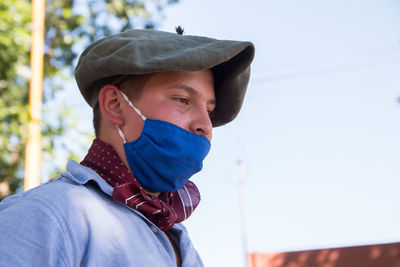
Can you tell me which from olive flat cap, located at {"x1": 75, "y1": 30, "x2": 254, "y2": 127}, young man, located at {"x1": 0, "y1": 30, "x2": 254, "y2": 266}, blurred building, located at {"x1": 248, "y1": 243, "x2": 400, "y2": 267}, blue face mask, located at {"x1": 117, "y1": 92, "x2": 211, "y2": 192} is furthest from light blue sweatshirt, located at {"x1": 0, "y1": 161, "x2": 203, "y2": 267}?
blurred building, located at {"x1": 248, "y1": 243, "x2": 400, "y2": 267}

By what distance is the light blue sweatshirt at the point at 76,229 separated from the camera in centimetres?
136

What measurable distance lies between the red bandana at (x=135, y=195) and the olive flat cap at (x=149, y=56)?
0.89 feet

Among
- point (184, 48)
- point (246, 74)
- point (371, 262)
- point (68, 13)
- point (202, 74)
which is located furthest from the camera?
point (68, 13)

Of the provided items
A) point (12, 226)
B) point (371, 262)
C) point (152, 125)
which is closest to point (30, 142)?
point (371, 262)

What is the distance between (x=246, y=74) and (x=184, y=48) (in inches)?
18.0

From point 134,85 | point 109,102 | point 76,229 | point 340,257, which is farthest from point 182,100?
point 340,257

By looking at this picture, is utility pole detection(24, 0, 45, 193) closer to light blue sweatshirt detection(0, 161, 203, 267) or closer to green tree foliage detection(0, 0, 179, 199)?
green tree foliage detection(0, 0, 179, 199)

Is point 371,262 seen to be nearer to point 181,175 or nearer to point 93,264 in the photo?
point 181,175

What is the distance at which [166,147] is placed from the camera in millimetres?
1948

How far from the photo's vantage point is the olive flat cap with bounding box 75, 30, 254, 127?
1842mm

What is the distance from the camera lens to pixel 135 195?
5.70 ft

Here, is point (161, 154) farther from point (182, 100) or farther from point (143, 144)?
point (182, 100)

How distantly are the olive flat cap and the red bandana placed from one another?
271 millimetres

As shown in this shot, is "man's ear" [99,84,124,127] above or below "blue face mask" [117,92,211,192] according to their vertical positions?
above
